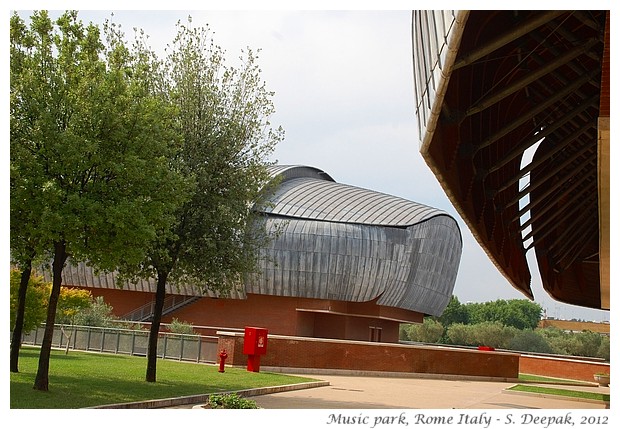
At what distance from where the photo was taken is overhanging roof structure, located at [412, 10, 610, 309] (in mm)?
12359

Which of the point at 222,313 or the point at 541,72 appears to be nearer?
the point at 541,72

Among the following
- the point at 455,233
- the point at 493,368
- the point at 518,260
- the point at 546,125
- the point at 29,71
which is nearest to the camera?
the point at 29,71

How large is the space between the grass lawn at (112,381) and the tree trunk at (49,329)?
0.32 metres

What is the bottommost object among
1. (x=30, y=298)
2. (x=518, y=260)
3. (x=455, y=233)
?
(x=30, y=298)

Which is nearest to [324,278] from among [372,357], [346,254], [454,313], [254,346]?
[346,254]

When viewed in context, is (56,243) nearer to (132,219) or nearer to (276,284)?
(132,219)

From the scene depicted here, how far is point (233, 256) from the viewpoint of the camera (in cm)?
2470

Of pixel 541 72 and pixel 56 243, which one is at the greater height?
pixel 541 72

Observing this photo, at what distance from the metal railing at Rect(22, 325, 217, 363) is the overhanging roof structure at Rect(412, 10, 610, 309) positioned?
12.8 metres

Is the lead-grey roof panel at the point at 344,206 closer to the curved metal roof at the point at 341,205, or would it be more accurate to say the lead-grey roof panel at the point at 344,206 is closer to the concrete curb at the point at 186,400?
the curved metal roof at the point at 341,205

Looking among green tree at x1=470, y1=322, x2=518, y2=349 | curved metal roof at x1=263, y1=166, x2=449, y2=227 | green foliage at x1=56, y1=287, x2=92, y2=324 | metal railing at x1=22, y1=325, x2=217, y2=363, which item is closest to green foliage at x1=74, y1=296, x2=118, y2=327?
green foliage at x1=56, y1=287, x2=92, y2=324

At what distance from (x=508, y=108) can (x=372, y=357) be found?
20172 mm

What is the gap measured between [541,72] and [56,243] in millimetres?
11492

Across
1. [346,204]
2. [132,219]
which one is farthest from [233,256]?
[346,204]
